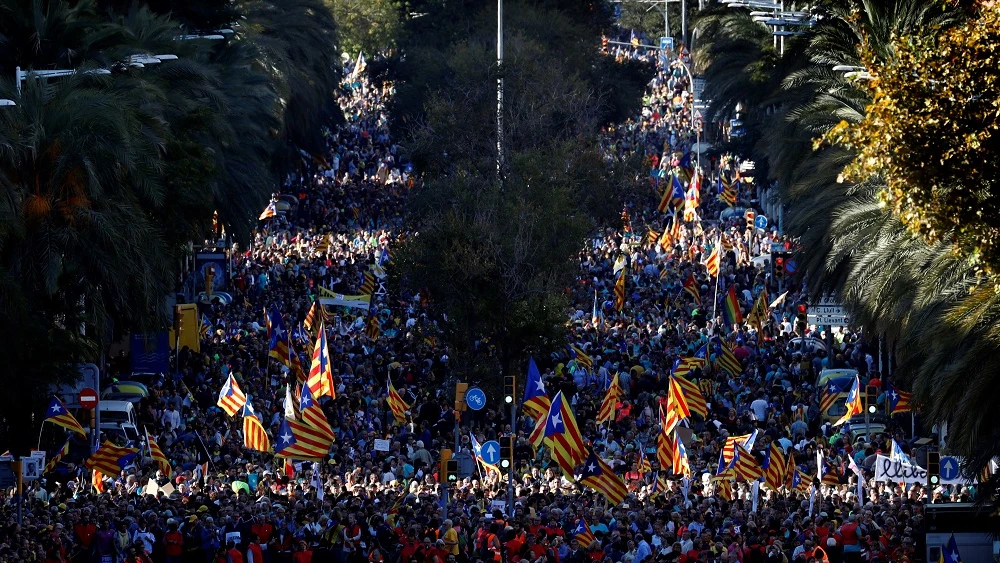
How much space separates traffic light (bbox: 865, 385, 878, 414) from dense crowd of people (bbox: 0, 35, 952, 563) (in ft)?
1.77

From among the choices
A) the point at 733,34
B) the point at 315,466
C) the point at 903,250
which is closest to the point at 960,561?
the point at 903,250

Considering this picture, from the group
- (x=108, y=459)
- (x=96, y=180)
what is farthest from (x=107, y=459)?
(x=96, y=180)

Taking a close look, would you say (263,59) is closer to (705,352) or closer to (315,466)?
(705,352)

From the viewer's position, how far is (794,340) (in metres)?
49.9

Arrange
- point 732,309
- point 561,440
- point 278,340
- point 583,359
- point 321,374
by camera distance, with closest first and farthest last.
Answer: point 561,440 < point 321,374 < point 278,340 < point 583,359 < point 732,309

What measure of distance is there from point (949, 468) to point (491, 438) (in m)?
9.43

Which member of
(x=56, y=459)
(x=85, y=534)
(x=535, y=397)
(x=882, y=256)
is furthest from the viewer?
(x=56, y=459)

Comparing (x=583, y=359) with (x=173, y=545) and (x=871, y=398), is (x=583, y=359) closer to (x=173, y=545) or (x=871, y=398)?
(x=871, y=398)

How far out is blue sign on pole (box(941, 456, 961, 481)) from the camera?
33.3 meters

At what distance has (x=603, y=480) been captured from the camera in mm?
32625

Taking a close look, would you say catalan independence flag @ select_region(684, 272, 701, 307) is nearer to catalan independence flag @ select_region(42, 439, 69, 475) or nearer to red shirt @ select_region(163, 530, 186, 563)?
catalan independence flag @ select_region(42, 439, 69, 475)

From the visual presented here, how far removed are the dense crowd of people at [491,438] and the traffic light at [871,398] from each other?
540mm

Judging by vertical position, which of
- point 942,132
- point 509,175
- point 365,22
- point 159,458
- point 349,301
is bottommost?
point 349,301

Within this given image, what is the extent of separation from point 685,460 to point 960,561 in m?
5.96
